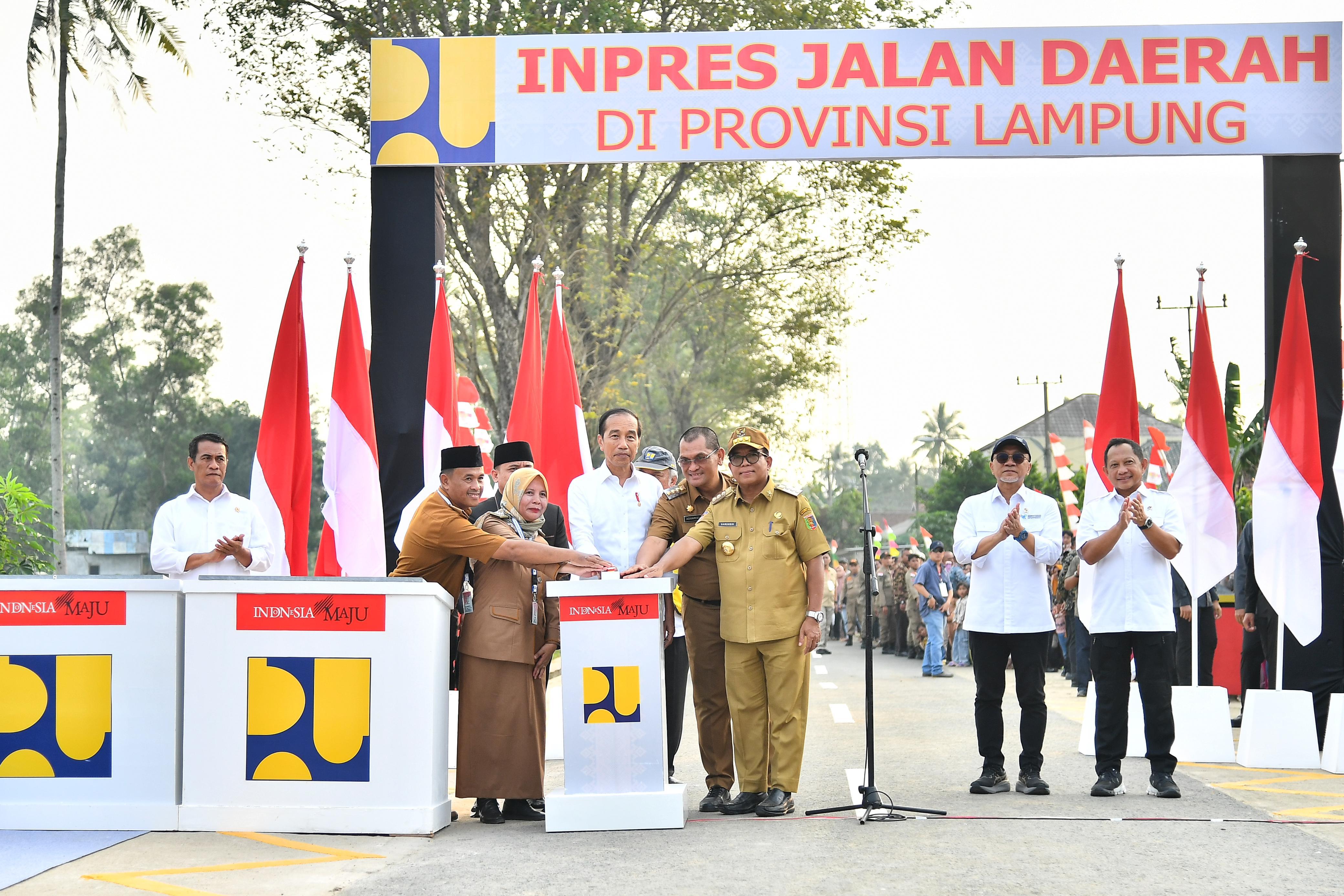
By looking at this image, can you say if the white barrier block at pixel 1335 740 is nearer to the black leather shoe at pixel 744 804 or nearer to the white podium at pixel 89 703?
the black leather shoe at pixel 744 804

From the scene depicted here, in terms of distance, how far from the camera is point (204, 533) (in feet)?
27.4

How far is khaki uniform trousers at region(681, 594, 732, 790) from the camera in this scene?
7387 millimetres

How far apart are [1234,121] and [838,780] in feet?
17.4

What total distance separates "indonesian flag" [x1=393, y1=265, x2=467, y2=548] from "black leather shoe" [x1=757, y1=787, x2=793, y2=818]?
4.04 metres

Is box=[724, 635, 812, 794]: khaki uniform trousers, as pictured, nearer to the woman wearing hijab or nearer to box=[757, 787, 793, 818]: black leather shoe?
box=[757, 787, 793, 818]: black leather shoe

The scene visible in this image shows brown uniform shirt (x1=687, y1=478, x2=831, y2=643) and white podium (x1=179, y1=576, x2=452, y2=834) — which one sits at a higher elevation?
brown uniform shirt (x1=687, y1=478, x2=831, y2=643)

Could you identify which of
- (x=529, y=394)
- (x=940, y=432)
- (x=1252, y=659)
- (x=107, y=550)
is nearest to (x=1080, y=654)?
(x=1252, y=659)

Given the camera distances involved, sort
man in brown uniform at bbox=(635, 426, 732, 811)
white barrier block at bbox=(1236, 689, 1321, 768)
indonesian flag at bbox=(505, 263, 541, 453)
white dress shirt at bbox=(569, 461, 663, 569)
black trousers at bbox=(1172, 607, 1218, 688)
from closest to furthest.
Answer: man in brown uniform at bbox=(635, 426, 732, 811) → white dress shirt at bbox=(569, 461, 663, 569) → white barrier block at bbox=(1236, 689, 1321, 768) → indonesian flag at bbox=(505, 263, 541, 453) → black trousers at bbox=(1172, 607, 1218, 688)

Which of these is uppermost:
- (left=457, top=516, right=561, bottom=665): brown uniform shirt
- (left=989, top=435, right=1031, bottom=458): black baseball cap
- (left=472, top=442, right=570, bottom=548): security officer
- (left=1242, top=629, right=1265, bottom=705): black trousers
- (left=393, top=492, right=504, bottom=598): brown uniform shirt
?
(left=989, top=435, right=1031, bottom=458): black baseball cap

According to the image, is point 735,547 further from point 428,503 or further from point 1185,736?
point 1185,736

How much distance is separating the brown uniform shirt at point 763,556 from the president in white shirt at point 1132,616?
1.72 metres

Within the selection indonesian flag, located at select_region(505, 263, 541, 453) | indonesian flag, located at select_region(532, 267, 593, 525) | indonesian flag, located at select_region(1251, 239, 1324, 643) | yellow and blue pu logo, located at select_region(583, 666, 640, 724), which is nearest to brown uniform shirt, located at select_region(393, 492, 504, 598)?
yellow and blue pu logo, located at select_region(583, 666, 640, 724)

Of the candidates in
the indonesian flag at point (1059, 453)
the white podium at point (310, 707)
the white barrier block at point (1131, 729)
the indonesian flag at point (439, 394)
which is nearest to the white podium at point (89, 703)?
the white podium at point (310, 707)

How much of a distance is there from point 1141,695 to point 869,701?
2.07m
